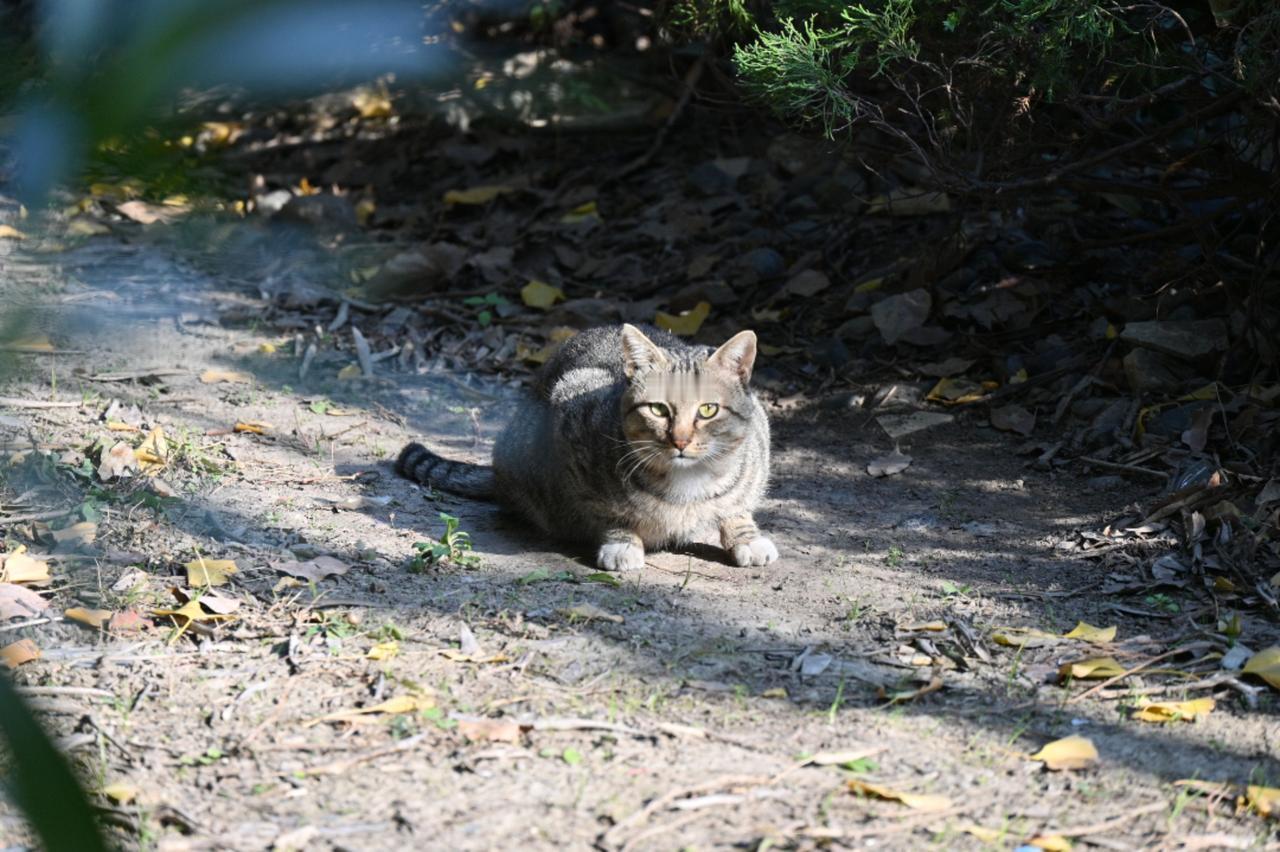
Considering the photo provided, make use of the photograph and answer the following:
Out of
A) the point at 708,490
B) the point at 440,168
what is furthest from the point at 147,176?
the point at 440,168

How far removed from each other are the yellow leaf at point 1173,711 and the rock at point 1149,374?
2.62 meters

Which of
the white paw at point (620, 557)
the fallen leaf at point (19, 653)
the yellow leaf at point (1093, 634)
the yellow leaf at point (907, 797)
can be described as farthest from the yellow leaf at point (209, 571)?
the yellow leaf at point (1093, 634)

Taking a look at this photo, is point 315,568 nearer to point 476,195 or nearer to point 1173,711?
point 1173,711

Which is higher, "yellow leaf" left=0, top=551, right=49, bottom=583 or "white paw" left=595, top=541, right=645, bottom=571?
"yellow leaf" left=0, top=551, right=49, bottom=583

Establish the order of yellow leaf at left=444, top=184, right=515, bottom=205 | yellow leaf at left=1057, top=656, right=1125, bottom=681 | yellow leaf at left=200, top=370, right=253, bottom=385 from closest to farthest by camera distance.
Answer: yellow leaf at left=1057, top=656, right=1125, bottom=681 → yellow leaf at left=200, top=370, right=253, bottom=385 → yellow leaf at left=444, top=184, right=515, bottom=205

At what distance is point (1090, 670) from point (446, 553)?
2216mm

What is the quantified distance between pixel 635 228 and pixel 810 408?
7.86 feet

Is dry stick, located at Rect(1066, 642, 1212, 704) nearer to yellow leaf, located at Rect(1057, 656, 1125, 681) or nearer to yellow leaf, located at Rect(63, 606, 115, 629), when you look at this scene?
yellow leaf, located at Rect(1057, 656, 1125, 681)

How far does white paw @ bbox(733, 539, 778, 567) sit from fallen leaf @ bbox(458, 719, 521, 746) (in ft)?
5.89

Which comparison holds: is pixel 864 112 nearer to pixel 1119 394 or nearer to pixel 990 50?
pixel 990 50

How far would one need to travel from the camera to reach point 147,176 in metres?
0.95

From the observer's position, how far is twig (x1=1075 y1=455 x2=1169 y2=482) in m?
5.43

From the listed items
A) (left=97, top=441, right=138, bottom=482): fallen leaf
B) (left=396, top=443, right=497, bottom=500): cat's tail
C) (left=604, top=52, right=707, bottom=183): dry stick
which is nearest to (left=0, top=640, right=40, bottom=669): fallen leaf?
(left=97, top=441, right=138, bottom=482): fallen leaf

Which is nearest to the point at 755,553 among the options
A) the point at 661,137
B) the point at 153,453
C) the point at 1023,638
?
the point at 1023,638
